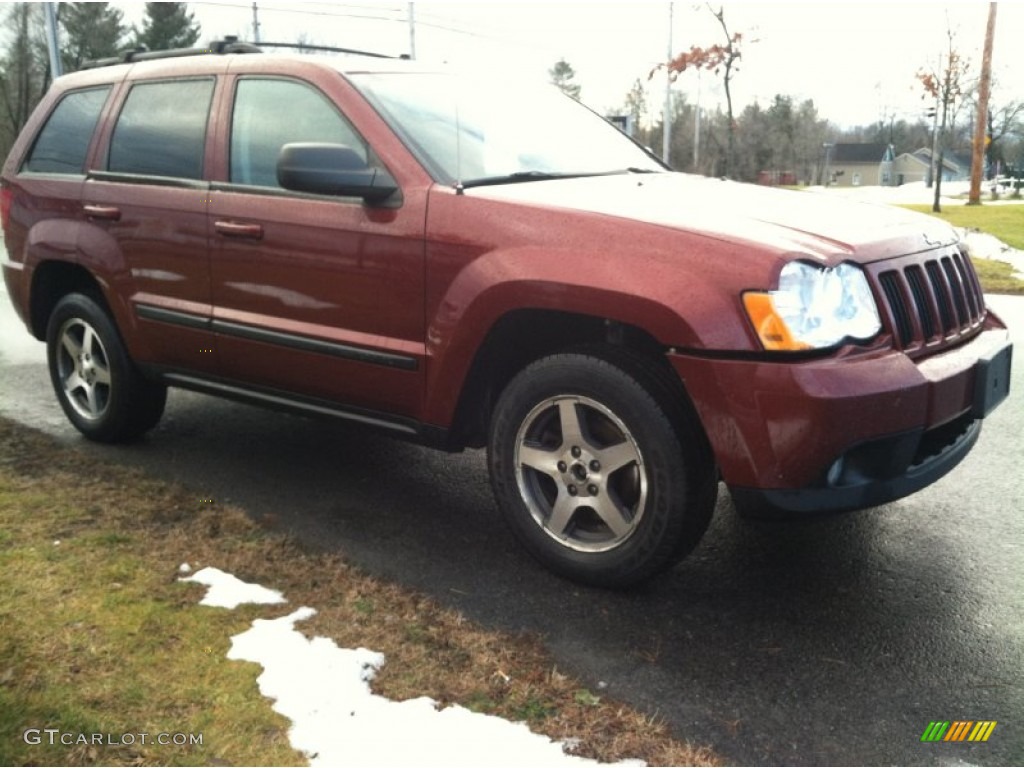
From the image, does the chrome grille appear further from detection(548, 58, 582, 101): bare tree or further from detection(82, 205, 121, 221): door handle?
detection(548, 58, 582, 101): bare tree

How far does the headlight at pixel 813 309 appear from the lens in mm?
2750

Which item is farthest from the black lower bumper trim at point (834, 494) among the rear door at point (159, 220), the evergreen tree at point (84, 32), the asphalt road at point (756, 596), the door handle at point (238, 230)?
the evergreen tree at point (84, 32)

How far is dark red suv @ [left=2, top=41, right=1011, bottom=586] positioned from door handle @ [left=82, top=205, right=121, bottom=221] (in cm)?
2

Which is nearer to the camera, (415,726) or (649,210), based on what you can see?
(415,726)

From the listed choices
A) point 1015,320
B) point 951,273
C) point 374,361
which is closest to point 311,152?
point 374,361

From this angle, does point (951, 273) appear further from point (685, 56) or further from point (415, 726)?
point (685, 56)

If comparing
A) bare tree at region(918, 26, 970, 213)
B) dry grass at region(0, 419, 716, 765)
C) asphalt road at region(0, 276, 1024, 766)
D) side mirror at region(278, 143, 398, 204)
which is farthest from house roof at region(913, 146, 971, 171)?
dry grass at region(0, 419, 716, 765)

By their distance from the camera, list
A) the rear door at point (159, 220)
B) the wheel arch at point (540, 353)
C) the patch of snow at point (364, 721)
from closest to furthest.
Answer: the patch of snow at point (364, 721), the wheel arch at point (540, 353), the rear door at point (159, 220)

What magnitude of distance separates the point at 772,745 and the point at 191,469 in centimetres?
318

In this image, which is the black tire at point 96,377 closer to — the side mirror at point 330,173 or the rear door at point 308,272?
the rear door at point 308,272

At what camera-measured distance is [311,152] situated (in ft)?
11.2

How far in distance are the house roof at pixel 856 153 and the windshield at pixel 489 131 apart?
109 metres

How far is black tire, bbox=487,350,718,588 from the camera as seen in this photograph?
119 inches

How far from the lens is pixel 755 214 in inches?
125
